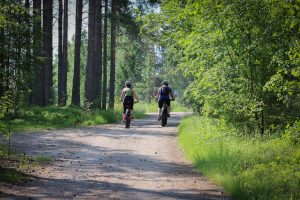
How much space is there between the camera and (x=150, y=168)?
31.9 ft

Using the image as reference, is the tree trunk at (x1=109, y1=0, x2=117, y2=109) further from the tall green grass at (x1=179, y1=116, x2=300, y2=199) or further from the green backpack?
the tall green grass at (x1=179, y1=116, x2=300, y2=199)

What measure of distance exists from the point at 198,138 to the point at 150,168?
2.42 meters

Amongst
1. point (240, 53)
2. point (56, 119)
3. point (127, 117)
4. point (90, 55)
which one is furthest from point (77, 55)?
point (240, 53)

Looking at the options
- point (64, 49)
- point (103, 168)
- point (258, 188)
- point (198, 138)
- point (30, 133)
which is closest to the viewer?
point (258, 188)

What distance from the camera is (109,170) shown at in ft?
30.9

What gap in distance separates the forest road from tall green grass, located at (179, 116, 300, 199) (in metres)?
0.32

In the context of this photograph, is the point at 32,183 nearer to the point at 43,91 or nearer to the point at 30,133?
the point at 30,133

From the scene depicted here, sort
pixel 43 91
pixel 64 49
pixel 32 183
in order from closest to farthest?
pixel 32 183 → pixel 43 91 → pixel 64 49

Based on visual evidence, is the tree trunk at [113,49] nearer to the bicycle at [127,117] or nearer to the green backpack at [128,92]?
the green backpack at [128,92]

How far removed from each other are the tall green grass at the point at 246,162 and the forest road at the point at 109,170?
1.04 ft

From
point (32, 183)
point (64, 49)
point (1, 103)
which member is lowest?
point (32, 183)

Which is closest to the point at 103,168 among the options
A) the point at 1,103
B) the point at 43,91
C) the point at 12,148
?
the point at 1,103

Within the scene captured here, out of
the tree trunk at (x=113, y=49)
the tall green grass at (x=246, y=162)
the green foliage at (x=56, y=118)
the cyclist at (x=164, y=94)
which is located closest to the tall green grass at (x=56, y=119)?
the green foliage at (x=56, y=118)

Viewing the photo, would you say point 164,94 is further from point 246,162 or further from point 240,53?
point 246,162
